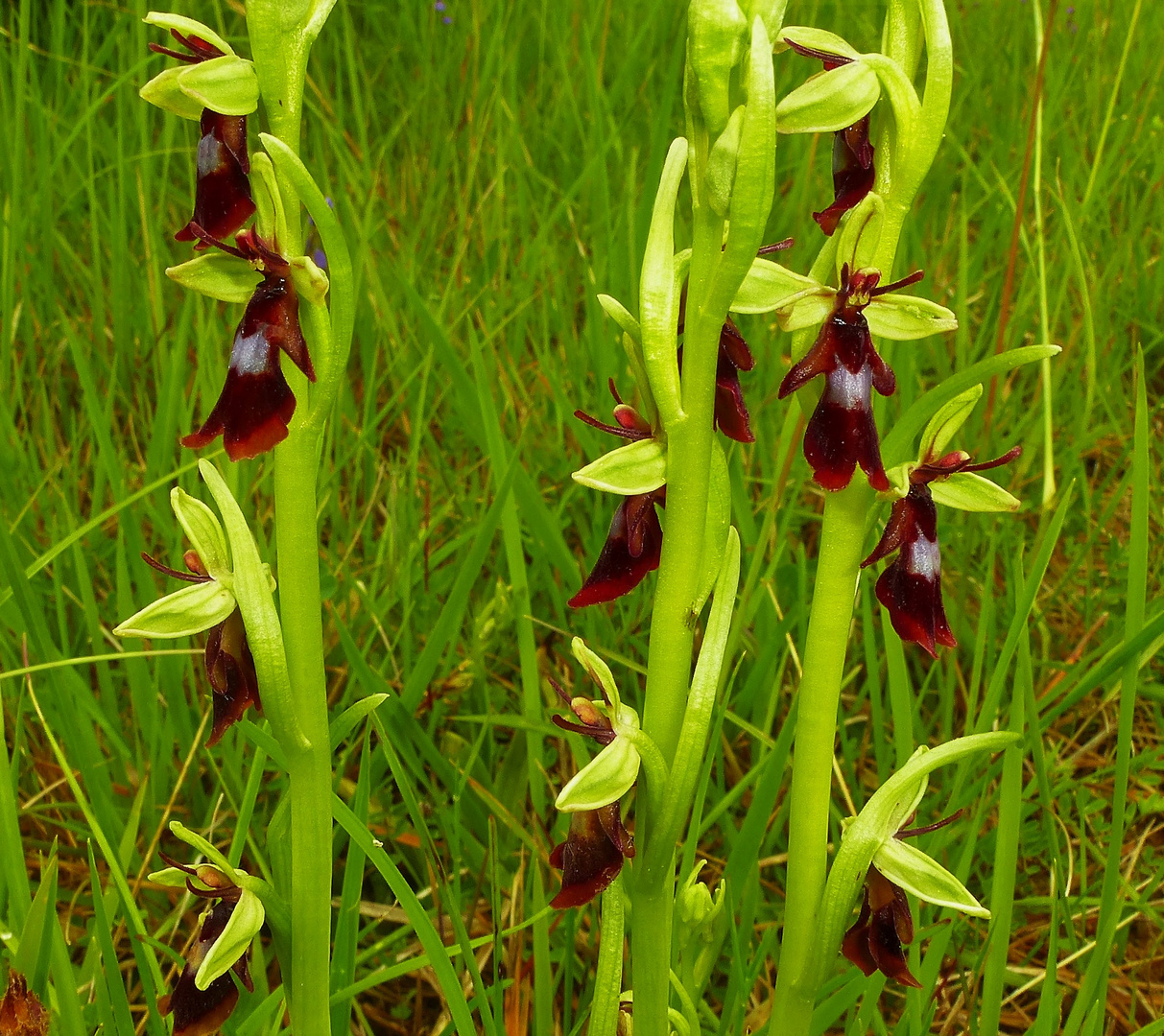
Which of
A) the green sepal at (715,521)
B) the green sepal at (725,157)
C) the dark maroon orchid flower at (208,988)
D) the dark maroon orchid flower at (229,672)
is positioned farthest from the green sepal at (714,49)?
the dark maroon orchid flower at (208,988)

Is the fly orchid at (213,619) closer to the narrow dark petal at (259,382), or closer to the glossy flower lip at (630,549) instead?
the narrow dark petal at (259,382)

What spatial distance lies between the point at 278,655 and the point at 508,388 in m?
1.64

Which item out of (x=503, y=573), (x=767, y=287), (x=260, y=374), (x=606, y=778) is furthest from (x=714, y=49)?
(x=503, y=573)

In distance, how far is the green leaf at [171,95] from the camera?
1.64 m

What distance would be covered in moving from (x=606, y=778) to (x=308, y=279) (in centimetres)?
73

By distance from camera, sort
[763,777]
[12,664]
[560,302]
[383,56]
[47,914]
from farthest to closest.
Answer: [383,56] → [560,302] → [12,664] → [763,777] → [47,914]

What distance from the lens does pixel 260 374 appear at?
164 centimetres

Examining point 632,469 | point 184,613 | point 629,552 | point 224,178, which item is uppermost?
point 224,178

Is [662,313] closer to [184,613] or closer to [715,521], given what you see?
[715,521]

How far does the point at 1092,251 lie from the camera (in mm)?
4004

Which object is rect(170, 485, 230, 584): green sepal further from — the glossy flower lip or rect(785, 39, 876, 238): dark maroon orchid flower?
rect(785, 39, 876, 238): dark maroon orchid flower

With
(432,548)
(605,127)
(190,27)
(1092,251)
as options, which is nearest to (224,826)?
(432,548)

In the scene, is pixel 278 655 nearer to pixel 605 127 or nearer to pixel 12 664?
pixel 12 664

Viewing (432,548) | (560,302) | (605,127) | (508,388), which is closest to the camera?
(432,548)
